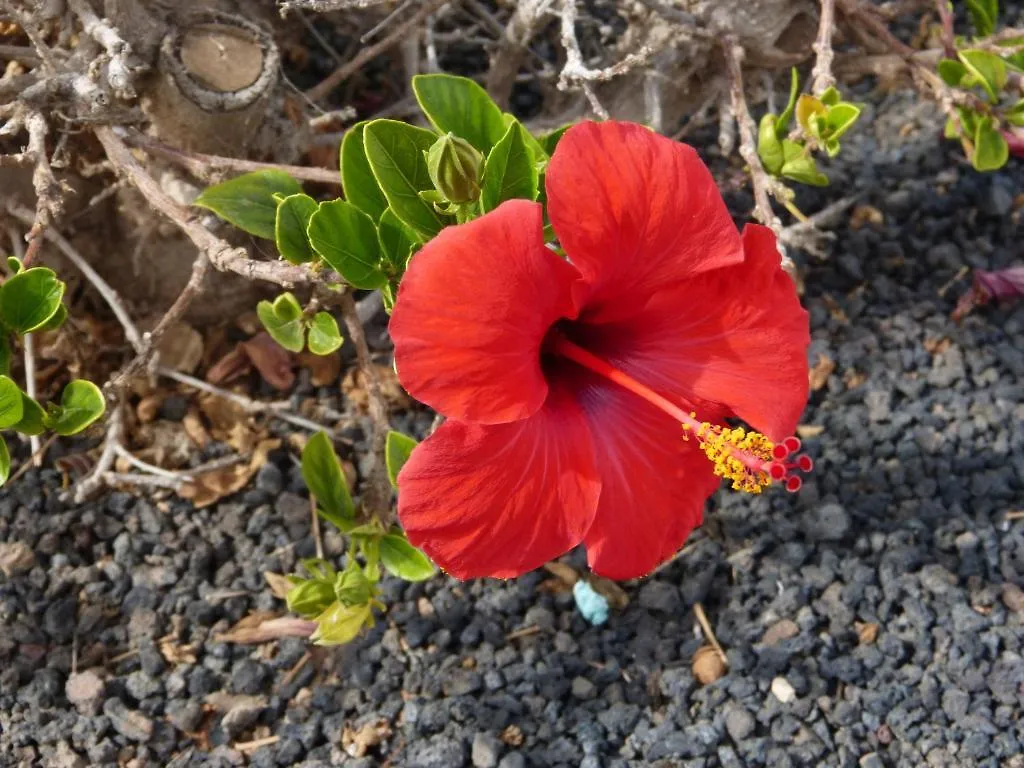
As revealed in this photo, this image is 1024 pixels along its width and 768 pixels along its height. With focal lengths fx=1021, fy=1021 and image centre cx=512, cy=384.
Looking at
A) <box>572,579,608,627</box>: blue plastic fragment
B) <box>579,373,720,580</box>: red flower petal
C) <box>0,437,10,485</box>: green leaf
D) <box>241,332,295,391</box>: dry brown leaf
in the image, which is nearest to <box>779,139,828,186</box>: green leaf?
<box>579,373,720,580</box>: red flower petal

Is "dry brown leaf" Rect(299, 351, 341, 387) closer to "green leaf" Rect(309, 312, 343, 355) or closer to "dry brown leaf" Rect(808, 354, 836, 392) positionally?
"green leaf" Rect(309, 312, 343, 355)

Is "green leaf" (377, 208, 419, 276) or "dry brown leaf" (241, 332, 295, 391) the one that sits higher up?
"green leaf" (377, 208, 419, 276)

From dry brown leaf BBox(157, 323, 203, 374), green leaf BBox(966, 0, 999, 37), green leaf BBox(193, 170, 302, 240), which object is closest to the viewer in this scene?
green leaf BBox(193, 170, 302, 240)

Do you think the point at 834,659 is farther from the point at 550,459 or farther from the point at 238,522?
the point at 238,522

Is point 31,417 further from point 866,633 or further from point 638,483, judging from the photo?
point 866,633

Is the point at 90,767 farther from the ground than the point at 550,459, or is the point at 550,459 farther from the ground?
the point at 550,459

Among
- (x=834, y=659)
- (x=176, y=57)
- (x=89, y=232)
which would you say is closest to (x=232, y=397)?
(x=89, y=232)

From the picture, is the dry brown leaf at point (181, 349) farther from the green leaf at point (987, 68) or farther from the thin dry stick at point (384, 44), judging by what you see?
the green leaf at point (987, 68)

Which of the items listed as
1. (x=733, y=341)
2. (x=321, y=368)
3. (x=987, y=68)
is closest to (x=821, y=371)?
(x=987, y=68)
